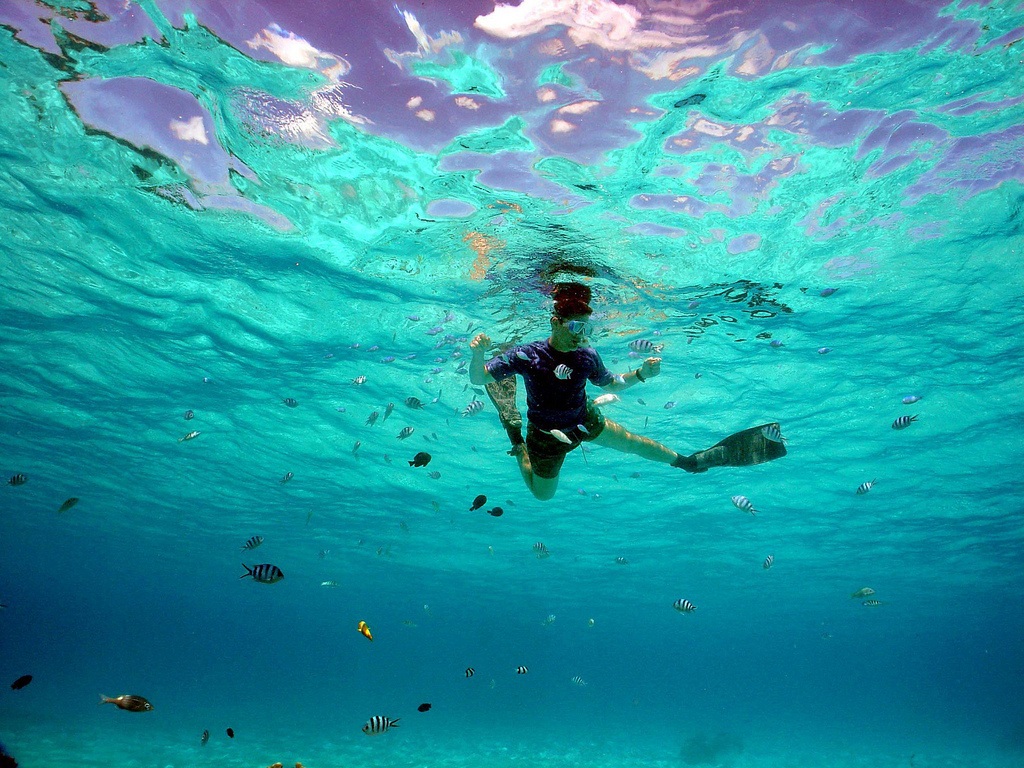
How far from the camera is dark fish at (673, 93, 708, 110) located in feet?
26.2

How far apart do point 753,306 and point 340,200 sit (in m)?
10.4

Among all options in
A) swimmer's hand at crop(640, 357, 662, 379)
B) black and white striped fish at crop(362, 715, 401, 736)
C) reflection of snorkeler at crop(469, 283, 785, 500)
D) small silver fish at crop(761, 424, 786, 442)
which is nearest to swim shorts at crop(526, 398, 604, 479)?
reflection of snorkeler at crop(469, 283, 785, 500)

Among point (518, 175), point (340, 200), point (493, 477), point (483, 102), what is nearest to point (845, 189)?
point (518, 175)

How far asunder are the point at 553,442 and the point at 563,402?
72 cm

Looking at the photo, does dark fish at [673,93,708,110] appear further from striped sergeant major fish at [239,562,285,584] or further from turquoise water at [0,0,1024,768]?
striped sergeant major fish at [239,562,285,584]

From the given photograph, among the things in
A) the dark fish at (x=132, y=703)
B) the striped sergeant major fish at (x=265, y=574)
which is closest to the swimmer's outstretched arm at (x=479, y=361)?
the striped sergeant major fish at (x=265, y=574)

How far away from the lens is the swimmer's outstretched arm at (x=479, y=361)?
288 inches

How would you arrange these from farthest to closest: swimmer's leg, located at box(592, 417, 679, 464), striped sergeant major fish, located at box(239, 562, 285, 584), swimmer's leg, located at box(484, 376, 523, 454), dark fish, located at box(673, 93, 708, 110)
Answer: swimmer's leg, located at box(592, 417, 679, 464)
swimmer's leg, located at box(484, 376, 523, 454)
dark fish, located at box(673, 93, 708, 110)
striped sergeant major fish, located at box(239, 562, 285, 584)

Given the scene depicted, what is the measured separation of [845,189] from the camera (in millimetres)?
9742

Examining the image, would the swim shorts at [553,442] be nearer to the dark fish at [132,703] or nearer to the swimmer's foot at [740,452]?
the swimmer's foot at [740,452]

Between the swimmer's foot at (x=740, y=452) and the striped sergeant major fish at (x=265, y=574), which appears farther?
the swimmer's foot at (x=740, y=452)

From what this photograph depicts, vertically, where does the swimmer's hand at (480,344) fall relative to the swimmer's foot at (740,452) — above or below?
above

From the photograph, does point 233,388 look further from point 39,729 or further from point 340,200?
point 39,729

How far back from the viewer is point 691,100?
319 inches
